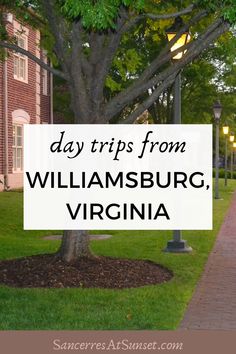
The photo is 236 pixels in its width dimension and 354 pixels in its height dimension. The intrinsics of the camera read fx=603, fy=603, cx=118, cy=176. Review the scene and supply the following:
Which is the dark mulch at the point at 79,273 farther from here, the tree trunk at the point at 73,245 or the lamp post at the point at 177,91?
the lamp post at the point at 177,91

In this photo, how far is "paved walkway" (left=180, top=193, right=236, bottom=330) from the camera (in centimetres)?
676

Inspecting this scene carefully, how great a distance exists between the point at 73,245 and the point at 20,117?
14952 mm

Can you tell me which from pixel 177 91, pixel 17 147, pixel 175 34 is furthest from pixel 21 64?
pixel 175 34

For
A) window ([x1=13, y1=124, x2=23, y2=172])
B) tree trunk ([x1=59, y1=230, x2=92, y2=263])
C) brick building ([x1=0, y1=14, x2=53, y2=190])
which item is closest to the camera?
tree trunk ([x1=59, y1=230, x2=92, y2=263])

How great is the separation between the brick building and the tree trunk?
12.5m

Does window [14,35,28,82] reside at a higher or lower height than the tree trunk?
higher

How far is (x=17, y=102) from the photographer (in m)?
23.5

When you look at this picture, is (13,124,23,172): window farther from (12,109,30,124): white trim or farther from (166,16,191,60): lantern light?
(166,16,191,60): lantern light

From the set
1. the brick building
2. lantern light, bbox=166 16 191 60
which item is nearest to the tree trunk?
lantern light, bbox=166 16 191 60

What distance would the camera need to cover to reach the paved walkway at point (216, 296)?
266 inches

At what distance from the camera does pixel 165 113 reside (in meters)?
31.3

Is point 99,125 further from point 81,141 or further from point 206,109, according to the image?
point 206,109

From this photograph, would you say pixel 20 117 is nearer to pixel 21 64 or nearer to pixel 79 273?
pixel 21 64

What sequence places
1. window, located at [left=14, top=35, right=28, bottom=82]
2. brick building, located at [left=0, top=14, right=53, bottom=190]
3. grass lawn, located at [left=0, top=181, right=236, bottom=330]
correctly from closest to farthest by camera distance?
grass lawn, located at [left=0, top=181, right=236, bottom=330], brick building, located at [left=0, top=14, right=53, bottom=190], window, located at [left=14, top=35, right=28, bottom=82]
